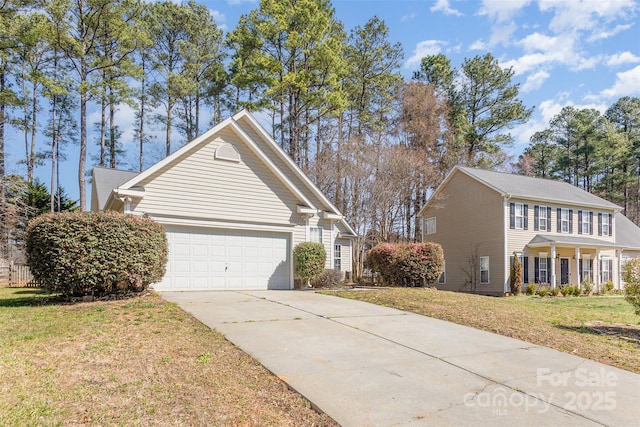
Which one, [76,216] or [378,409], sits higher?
[76,216]

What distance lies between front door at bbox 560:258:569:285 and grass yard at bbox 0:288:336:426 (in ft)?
81.1

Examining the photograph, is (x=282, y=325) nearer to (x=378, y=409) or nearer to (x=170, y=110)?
(x=378, y=409)

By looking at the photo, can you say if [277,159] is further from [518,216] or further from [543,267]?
[543,267]

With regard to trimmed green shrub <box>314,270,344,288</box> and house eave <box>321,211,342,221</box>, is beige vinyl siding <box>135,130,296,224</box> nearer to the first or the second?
house eave <box>321,211,342,221</box>

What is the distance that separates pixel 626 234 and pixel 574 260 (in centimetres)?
809

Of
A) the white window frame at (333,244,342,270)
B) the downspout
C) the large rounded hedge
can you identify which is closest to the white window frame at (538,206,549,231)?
the downspout

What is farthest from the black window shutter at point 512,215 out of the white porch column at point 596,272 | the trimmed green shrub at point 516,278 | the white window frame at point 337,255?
the white window frame at point 337,255

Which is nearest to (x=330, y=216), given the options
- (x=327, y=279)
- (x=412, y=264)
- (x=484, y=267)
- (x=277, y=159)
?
(x=327, y=279)

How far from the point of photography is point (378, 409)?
4.31 m

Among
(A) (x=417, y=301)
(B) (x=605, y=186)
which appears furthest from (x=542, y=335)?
(B) (x=605, y=186)

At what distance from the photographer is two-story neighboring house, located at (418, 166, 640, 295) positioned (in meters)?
23.6

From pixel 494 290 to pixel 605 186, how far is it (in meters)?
31.6

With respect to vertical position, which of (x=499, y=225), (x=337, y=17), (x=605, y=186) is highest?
(x=337, y=17)

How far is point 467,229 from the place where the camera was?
2589cm
